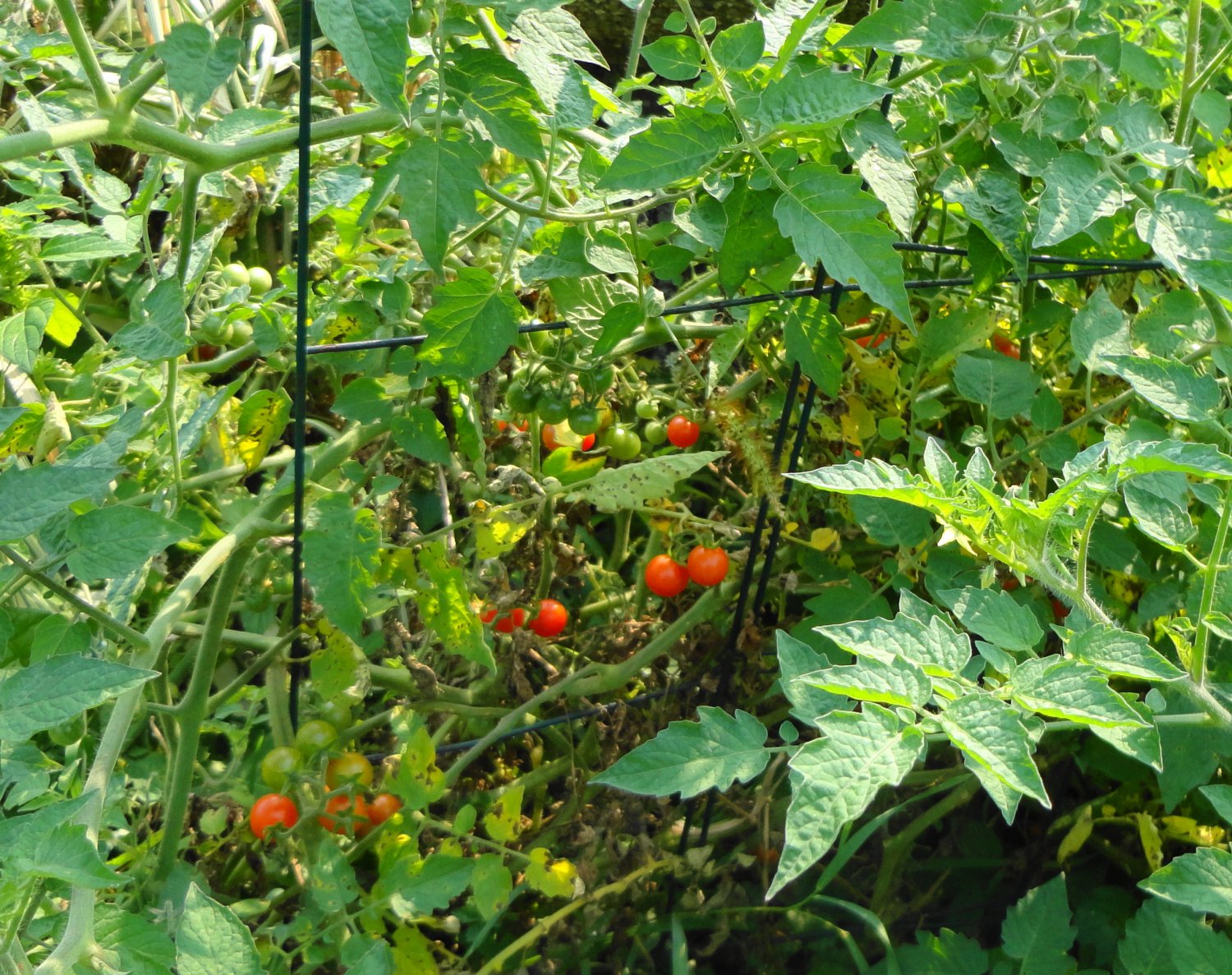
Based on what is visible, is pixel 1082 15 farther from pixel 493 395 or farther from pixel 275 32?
pixel 275 32

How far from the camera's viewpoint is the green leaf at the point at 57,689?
71cm

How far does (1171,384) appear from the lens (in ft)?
2.90

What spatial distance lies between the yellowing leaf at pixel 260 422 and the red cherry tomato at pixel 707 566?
0.45 m

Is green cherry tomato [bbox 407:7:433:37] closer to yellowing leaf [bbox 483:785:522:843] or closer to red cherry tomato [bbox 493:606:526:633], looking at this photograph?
red cherry tomato [bbox 493:606:526:633]

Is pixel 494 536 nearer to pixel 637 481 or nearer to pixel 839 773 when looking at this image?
pixel 637 481

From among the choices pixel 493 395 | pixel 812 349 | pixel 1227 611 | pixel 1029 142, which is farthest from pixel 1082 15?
pixel 493 395

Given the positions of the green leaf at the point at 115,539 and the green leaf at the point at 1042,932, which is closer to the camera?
the green leaf at the point at 115,539

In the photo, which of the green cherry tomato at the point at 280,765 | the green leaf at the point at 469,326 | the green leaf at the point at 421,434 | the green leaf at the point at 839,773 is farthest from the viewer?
the green cherry tomato at the point at 280,765

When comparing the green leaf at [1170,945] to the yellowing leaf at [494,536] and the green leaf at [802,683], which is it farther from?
the yellowing leaf at [494,536]

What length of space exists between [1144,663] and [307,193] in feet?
2.45

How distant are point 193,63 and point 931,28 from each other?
0.59 metres

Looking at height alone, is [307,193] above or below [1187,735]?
above

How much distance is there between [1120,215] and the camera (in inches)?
45.2

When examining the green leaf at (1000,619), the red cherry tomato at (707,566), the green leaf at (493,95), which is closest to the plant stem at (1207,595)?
the green leaf at (1000,619)
